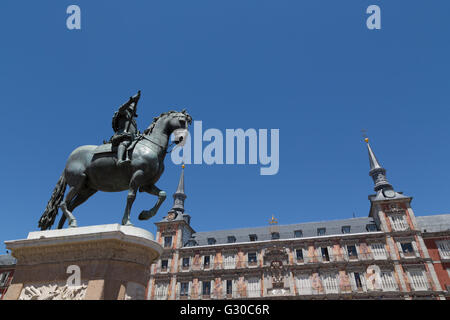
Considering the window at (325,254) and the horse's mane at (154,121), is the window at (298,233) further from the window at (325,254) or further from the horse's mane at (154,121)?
the horse's mane at (154,121)

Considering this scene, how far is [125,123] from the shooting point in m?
6.25

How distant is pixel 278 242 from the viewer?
36.8m

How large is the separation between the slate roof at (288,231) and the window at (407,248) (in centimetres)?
508

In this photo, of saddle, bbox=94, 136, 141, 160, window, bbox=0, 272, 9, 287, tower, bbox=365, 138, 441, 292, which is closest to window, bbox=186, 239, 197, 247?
tower, bbox=365, 138, 441, 292

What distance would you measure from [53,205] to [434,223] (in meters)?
45.1

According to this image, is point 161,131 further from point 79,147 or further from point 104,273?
point 104,273

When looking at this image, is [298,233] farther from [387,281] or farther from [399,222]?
[399,222]

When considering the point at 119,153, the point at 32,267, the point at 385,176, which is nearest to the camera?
the point at 32,267

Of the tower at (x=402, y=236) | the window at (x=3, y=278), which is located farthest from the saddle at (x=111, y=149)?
the window at (x=3, y=278)

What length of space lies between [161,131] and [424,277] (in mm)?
36735

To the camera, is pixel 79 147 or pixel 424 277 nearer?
pixel 79 147

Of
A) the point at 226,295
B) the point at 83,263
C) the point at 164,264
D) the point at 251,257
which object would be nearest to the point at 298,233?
the point at 251,257

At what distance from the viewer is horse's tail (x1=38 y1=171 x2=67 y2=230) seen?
581 centimetres
